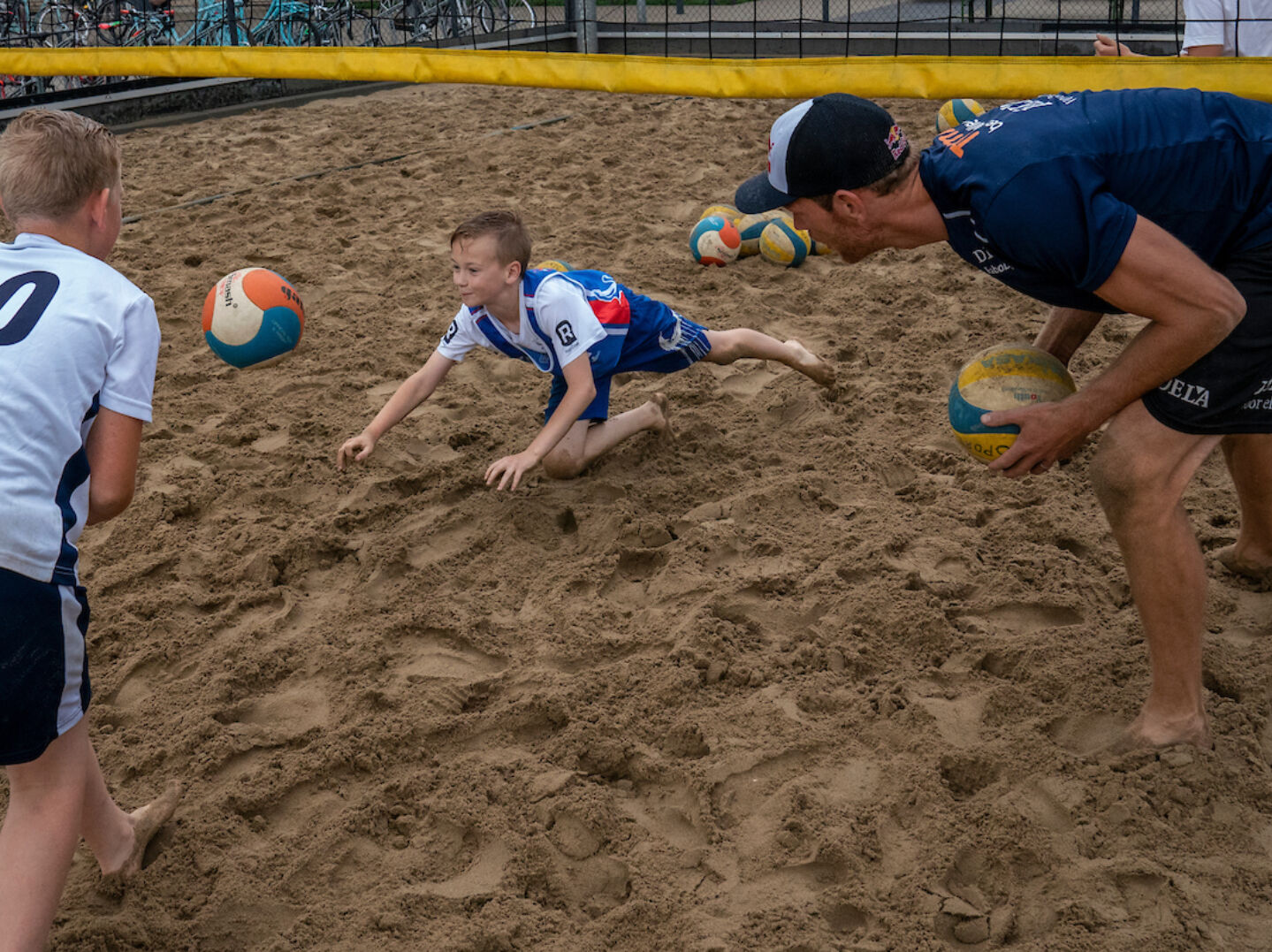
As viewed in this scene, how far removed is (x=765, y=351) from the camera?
438 centimetres

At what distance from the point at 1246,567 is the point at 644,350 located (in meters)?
2.11

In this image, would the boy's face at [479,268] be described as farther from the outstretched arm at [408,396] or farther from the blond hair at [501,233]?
the outstretched arm at [408,396]

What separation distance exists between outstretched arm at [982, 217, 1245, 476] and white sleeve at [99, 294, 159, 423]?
6.08 feet

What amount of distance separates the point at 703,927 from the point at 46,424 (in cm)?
158

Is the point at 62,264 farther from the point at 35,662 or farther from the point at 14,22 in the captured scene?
the point at 14,22

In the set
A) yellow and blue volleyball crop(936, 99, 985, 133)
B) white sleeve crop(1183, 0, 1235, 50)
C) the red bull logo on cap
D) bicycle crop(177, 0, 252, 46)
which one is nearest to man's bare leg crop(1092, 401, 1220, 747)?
the red bull logo on cap

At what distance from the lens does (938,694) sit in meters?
2.87

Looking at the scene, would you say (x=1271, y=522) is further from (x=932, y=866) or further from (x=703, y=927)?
(x=703, y=927)

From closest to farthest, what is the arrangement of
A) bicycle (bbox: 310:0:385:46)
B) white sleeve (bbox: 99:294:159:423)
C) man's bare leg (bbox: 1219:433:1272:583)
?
white sleeve (bbox: 99:294:159:423), man's bare leg (bbox: 1219:433:1272:583), bicycle (bbox: 310:0:385:46)

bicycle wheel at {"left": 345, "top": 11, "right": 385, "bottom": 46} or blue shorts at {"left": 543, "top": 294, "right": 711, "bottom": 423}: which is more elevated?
bicycle wheel at {"left": 345, "top": 11, "right": 385, "bottom": 46}

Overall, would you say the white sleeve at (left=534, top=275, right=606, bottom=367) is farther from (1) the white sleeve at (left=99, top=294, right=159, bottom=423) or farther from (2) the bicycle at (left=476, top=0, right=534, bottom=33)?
(2) the bicycle at (left=476, top=0, right=534, bottom=33)

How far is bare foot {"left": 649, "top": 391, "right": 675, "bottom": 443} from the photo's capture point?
420 cm

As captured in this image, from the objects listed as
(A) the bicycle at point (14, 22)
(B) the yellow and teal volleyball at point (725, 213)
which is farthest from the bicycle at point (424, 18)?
(B) the yellow and teal volleyball at point (725, 213)

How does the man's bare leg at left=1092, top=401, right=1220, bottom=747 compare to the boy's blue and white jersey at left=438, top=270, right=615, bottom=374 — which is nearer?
the man's bare leg at left=1092, top=401, right=1220, bottom=747
